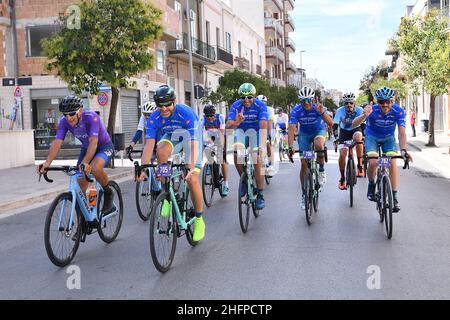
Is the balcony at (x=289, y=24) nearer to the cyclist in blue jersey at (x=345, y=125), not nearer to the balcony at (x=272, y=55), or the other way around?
the balcony at (x=272, y=55)

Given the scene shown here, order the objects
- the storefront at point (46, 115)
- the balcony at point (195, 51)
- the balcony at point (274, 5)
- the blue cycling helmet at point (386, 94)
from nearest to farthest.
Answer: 1. the blue cycling helmet at point (386, 94)
2. the storefront at point (46, 115)
3. the balcony at point (195, 51)
4. the balcony at point (274, 5)

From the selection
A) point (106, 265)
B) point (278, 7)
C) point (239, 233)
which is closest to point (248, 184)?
point (239, 233)

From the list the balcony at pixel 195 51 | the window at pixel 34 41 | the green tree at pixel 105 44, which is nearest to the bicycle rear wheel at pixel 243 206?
the green tree at pixel 105 44

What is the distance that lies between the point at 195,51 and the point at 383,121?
2796 cm

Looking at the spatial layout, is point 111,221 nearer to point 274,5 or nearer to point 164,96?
point 164,96

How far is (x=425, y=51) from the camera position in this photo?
23344 millimetres

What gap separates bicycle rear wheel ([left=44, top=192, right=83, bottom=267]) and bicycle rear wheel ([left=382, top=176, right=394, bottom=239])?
362 cm

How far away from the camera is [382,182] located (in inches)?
286

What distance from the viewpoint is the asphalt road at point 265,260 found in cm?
480

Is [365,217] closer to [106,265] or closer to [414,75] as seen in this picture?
[106,265]

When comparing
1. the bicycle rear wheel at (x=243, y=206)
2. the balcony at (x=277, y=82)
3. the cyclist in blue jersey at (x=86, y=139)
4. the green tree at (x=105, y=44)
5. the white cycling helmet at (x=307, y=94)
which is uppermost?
the balcony at (x=277, y=82)

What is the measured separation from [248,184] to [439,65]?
16.9 metres

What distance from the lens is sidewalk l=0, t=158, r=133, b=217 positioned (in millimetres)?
10595

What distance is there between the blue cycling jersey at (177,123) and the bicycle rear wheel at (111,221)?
104cm
